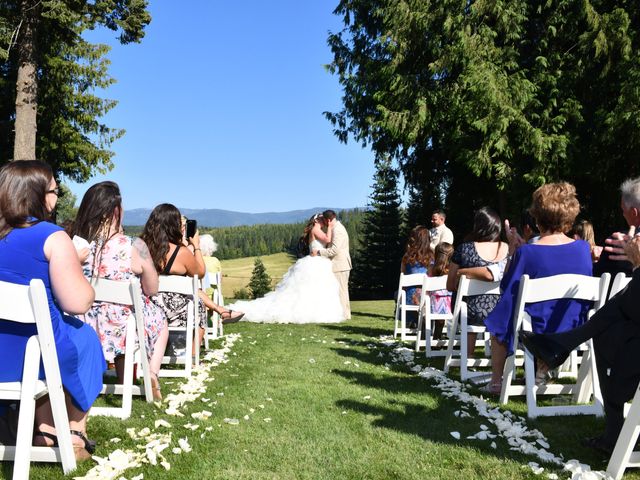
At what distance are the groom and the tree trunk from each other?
25.1 ft

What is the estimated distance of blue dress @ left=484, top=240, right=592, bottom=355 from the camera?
4754 millimetres

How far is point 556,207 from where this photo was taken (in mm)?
4785

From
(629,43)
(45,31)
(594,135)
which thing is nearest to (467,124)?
(594,135)

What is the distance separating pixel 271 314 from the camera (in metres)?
12.5

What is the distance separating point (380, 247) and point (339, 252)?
43360mm

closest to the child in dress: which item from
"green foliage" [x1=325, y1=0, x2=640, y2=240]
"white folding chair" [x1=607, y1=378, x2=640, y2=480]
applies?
"white folding chair" [x1=607, y1=378, x2=640, y2=480]

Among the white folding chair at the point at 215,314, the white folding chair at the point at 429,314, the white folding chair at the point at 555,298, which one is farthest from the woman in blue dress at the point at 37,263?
the white folding chair at the point at 215,314

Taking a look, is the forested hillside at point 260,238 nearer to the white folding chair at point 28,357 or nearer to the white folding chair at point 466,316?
the white folding chair at point 466,316

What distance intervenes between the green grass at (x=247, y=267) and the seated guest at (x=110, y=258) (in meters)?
75.1

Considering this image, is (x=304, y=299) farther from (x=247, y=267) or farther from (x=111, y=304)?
(x=247, y=267)

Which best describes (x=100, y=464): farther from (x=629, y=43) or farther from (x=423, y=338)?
(x=629, y=43)

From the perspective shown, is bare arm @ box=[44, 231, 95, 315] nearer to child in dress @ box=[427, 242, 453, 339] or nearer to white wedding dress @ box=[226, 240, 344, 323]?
child in dress @ box=[427, 242, 453, 339]

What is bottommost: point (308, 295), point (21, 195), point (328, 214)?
point (308, 295)

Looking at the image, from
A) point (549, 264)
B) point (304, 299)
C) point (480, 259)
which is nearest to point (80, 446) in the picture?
point (549, 264)
